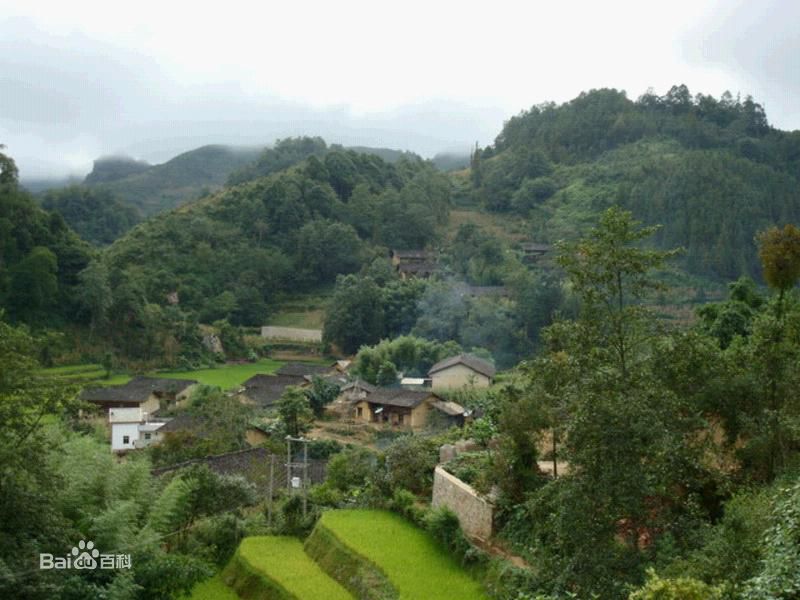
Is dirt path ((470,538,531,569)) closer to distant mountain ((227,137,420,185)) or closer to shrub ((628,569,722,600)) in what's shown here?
shrub ((628,569,722,600))

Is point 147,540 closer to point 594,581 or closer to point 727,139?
point 594,581

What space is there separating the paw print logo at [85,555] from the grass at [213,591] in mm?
2988

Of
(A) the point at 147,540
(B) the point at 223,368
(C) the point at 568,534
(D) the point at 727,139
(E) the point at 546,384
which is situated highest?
(D) the point at 727,139

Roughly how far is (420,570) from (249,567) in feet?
9.96

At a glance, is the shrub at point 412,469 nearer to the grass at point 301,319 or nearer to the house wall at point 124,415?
the house wall at point 124,415

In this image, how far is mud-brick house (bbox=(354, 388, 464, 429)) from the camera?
30.9m

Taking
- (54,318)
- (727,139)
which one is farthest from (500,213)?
(54,318)

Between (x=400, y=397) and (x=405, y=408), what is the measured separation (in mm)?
681

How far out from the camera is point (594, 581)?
8234mm

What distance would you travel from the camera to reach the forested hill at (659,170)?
167 feet

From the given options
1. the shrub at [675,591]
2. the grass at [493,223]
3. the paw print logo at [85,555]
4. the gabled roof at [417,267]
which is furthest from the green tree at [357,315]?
the shrub at [675,591]

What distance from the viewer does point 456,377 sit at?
34500 millimetres

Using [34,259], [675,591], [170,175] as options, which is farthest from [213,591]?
[170,175]

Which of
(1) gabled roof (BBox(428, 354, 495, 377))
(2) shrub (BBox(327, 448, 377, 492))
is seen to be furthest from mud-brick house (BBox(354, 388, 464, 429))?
(2) shrub (BBox(327, 448, 377, 492))
